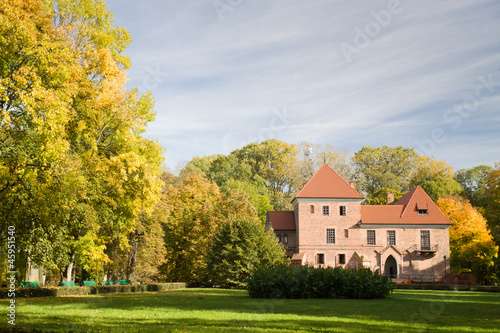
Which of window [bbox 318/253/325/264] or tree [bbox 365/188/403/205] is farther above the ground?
tree [bbox 365/188/403/205]

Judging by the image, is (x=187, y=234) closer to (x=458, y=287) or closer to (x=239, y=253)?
(x=239, y=253)

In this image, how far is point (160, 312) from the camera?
535 inches

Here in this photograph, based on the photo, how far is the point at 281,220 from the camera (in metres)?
56.7

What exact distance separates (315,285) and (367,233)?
3429 centimetres

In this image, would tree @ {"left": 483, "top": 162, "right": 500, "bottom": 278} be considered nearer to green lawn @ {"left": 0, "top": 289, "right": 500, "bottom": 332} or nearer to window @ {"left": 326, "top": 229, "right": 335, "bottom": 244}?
window @ {"left": 326, "top": 229, "right": 335, "bottom": 244}

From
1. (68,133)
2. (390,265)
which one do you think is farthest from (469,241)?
(68,133)

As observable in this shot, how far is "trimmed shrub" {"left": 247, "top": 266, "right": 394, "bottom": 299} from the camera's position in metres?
→ 21.6

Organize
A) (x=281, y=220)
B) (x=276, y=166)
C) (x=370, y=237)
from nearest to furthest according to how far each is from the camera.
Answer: (x=370, y=237), (x=281, y=220), (x=276, y=166)

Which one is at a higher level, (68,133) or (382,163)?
(382,163)

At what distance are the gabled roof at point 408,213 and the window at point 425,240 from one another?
118 cm

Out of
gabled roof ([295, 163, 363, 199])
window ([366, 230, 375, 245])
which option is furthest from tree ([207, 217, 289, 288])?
window ([366, 230, 375, 245])

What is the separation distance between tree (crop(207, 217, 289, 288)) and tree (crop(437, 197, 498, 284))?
85.7 ft

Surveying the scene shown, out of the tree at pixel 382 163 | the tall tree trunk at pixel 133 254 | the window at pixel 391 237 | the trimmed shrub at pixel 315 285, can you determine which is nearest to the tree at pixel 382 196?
the tree at pixel 382 163

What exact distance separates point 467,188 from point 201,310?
68.1 meters
